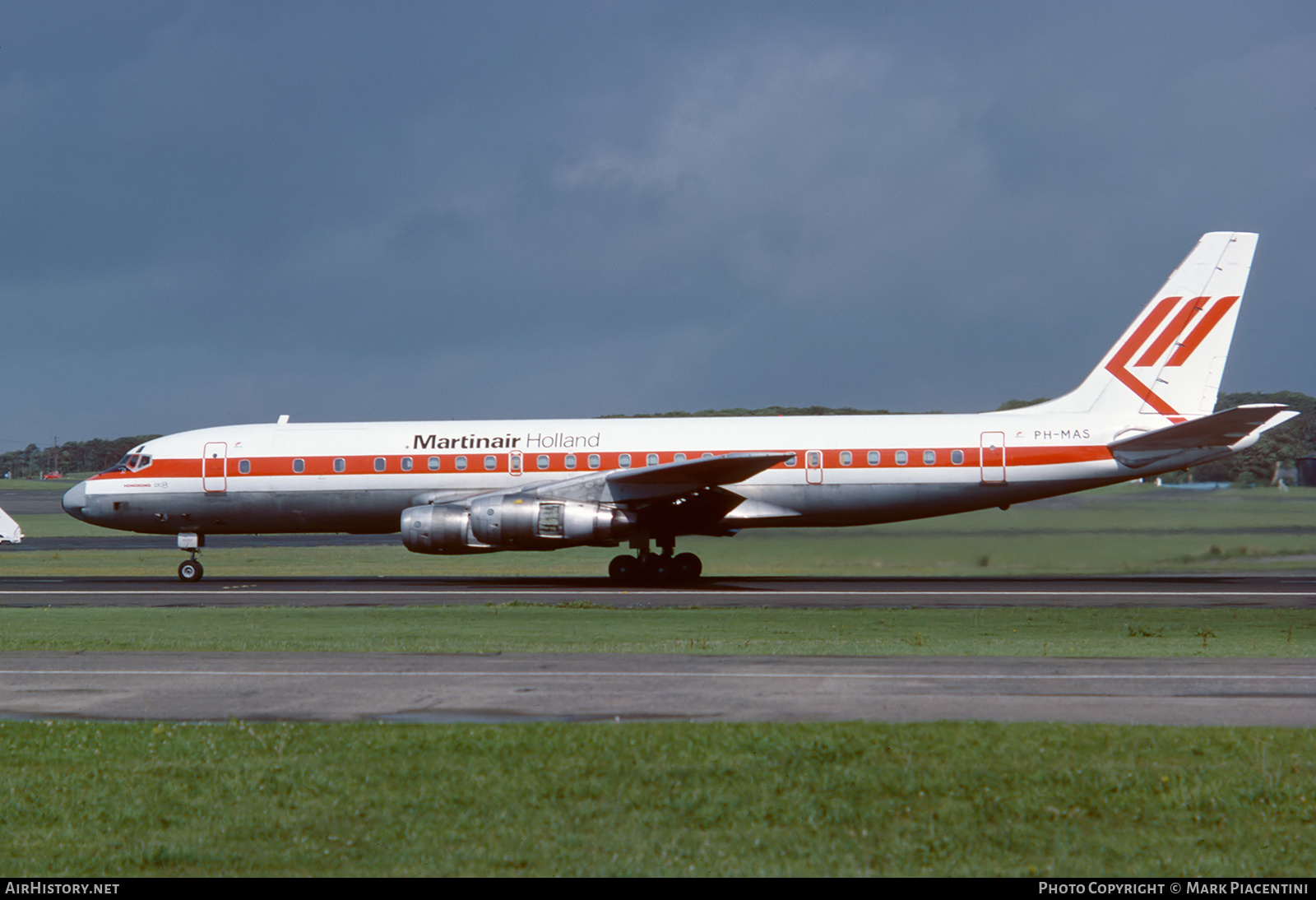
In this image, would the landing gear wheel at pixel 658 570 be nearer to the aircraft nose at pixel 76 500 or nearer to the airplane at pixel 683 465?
the airplane at pixel 683 465

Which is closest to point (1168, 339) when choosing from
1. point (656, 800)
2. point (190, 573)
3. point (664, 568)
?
point (664, 568)

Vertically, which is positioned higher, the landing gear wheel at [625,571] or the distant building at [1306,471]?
the distant building at [1306,471]

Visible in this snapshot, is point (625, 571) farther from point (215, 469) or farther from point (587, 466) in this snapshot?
point (215, 469)

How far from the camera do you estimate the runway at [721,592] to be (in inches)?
987

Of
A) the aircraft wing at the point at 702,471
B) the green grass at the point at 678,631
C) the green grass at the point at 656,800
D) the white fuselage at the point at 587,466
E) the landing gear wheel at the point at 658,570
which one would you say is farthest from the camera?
the landing gear wheel at the point at 658,570

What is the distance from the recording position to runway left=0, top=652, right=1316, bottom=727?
1125cm

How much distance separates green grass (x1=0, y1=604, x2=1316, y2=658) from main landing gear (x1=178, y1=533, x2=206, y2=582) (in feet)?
25.7

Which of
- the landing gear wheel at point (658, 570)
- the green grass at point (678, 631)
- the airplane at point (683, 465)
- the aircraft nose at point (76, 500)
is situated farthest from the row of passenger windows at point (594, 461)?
the green grass at point (678, 631)

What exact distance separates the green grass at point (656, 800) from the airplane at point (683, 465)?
60.3ft

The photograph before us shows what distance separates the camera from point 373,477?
104ft

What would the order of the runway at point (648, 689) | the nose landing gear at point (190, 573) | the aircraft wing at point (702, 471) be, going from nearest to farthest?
the runway at point (648, 689)
the aircraft wing at point (702, 471)
the nose landing gear at point (190, 573)

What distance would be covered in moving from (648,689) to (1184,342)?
23588 millimetres

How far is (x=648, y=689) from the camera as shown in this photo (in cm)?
1273

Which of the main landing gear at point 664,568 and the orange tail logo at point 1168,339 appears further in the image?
the main landing gear at point 664,568
